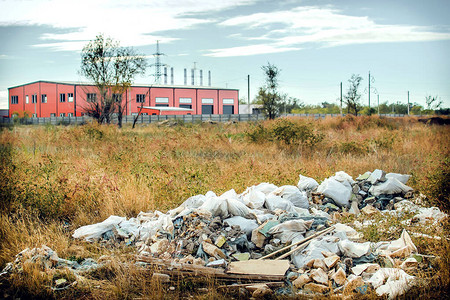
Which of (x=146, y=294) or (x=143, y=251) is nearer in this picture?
(x=146, y=294)

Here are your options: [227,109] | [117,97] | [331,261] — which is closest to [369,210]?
[331,261]

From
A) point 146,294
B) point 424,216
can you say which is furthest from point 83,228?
point 424,216

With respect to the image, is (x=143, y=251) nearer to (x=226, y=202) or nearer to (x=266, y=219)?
(x=226, y=202)

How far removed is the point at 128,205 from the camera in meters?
5.89

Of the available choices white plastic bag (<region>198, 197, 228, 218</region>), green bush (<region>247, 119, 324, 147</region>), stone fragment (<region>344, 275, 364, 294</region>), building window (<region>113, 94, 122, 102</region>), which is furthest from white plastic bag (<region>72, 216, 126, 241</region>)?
building window (<region>113, 94, 122, 102</region>)

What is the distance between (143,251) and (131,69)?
25.3 m

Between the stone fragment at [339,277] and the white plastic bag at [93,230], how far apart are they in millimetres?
2948

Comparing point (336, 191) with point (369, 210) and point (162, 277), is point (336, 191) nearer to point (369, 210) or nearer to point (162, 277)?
point (369, 210)

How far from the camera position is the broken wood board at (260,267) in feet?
12.5

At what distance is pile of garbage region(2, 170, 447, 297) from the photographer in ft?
12.2

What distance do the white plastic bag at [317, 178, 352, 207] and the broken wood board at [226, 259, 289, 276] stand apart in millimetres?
2321

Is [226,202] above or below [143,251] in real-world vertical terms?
above

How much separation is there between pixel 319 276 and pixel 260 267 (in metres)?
0.60

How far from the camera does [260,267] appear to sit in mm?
3928
